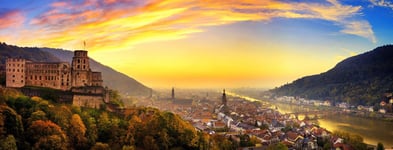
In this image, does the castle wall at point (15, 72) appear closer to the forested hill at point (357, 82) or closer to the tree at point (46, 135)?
the tree at point (46, 135)

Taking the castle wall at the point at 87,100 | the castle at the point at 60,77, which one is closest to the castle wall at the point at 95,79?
the castle at the point at 60,77

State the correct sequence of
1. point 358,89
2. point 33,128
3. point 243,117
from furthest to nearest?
point 358,89
point 243,117
point 33,128

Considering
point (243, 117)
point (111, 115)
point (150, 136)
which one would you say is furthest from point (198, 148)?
point (243, 117)

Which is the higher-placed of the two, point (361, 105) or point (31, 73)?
point (31, 73)

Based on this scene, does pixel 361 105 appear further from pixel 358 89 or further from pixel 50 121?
pixel 50 121

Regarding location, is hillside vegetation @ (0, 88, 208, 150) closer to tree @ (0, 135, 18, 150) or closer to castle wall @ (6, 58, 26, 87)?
tree @ (0, 135, 18, 150)

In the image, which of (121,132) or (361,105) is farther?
(361,105)
